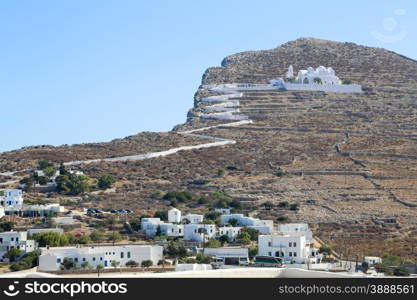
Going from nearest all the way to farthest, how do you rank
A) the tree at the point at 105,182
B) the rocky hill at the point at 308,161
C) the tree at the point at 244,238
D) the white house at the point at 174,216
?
the tree at the point at 244,238 → the white house at the point at 174,216 → the rocky hill at the point at 308,161 → the tree at the point at 105,182

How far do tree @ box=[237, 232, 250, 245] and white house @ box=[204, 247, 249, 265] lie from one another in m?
3.60

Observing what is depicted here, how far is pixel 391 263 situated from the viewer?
4991 cm

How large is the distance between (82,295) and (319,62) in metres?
110

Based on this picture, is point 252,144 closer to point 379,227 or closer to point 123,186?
point 123,186

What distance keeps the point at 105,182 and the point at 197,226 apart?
16.3m

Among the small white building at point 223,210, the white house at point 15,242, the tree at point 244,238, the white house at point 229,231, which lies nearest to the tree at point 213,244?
the tree at point 244,238

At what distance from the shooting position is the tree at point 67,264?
159ft

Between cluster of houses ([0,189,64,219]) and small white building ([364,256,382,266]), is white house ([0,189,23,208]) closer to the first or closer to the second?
cluster of houses ([0,189,64,219])

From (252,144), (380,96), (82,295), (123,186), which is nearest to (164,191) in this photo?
(123,186)

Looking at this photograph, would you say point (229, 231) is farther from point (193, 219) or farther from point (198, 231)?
point (193, 219)

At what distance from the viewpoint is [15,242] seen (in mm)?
53969

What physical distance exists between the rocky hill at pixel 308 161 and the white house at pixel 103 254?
11707mm

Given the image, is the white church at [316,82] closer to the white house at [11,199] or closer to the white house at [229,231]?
the white house at [11,199]

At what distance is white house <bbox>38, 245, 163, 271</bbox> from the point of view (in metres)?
49.7
